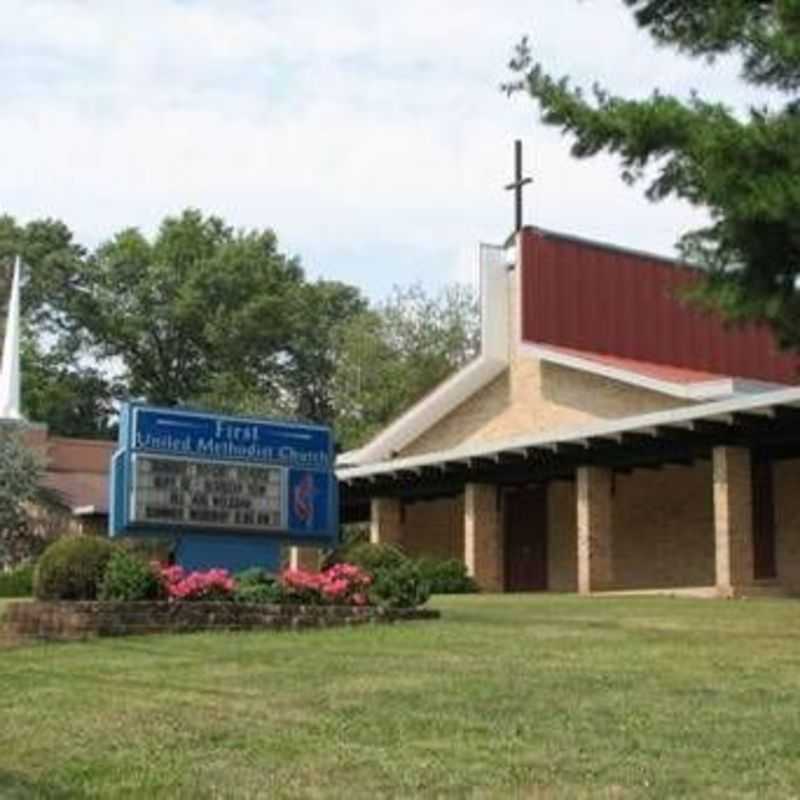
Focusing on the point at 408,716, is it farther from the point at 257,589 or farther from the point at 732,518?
the point at 732,518

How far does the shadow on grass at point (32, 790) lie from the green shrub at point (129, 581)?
958 cm

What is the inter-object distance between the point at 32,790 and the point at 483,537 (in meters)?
26.7

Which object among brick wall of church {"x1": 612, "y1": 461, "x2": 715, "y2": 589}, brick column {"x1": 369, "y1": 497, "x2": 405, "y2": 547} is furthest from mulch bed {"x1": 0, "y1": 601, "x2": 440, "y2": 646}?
brick column {"x1": 369, "y1": 497, "x2": 405, "y2": 547}

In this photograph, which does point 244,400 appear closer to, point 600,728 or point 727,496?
point 727,496

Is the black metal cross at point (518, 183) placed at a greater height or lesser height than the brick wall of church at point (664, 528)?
greater

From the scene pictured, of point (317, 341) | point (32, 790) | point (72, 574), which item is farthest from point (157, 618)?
point (317, 341)

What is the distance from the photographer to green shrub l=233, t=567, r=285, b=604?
18.8m

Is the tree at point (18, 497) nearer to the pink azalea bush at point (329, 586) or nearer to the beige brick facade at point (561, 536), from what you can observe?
the beige brick facade at point (561, 536)

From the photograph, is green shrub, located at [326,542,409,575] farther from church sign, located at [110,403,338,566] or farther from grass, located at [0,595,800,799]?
grass, located at [0,595,800,799]

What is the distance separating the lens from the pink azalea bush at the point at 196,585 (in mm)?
18375

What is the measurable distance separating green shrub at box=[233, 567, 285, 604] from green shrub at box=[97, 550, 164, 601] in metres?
0.95

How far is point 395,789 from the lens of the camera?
26.2ft

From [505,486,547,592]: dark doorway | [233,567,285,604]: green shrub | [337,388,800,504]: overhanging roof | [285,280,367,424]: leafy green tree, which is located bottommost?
[233,567,285,604]: green shrub

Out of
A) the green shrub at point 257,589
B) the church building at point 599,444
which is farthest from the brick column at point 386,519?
the green shrub at point 257,589
